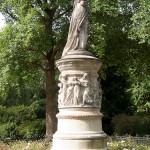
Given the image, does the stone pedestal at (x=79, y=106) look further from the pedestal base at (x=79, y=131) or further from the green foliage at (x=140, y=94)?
the green foliage at (x=140, y=94)

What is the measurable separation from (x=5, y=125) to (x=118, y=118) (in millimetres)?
8201

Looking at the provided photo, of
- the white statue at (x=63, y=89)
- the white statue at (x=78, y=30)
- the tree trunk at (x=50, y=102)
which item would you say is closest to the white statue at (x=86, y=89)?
the white statue at (x=63, y=89)

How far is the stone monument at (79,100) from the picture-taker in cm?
1007

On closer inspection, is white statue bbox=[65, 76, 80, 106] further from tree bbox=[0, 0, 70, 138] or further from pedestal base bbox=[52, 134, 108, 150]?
tree bbox=[0, 0, 70, 138]

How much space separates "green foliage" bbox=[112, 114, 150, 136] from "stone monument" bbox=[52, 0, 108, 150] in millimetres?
16012

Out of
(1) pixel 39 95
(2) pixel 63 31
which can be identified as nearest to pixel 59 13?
(2) pixel 63 31

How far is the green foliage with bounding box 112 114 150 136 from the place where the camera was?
26.3m

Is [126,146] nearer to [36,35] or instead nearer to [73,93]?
[73,93]

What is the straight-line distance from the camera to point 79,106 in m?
10.3

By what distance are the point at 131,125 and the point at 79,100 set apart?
16943 millimetres

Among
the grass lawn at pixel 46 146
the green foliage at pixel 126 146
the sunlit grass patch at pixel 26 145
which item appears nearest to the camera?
the green foliage at pixel 126 146

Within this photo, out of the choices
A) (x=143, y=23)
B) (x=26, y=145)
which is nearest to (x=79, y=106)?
(x=26, y=145)

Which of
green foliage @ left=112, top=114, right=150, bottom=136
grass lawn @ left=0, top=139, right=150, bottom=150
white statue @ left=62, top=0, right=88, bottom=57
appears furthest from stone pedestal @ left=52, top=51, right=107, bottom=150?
green foliage @ left=112, top=114, right=150, bottom=136

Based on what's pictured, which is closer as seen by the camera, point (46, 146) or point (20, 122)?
point (46, 146)
